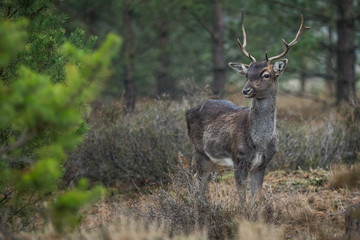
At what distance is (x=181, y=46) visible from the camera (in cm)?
2225

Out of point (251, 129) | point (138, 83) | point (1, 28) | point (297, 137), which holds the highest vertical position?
point (1, 28)

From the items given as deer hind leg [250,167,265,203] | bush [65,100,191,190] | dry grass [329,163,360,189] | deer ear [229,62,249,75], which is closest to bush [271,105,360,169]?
dry grass [329,163,360,189]

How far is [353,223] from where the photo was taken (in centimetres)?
421

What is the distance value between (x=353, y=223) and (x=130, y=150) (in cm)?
471

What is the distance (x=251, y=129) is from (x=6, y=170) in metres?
3.52

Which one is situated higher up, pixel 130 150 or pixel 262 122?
pixel 262 122

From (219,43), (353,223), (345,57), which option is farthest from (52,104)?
(219,43)

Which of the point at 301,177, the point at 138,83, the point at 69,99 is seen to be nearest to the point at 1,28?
the point at 69,99

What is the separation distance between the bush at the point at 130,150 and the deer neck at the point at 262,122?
215cm

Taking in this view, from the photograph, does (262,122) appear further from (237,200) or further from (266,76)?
(237,200)

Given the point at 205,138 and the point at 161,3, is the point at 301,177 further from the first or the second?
the point at 161,3

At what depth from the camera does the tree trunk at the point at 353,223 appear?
4.18 m

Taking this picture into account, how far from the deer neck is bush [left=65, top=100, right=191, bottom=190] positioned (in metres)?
2.15

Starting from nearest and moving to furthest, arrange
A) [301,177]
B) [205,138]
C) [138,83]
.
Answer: [205,138], [301,177], [138,83]
